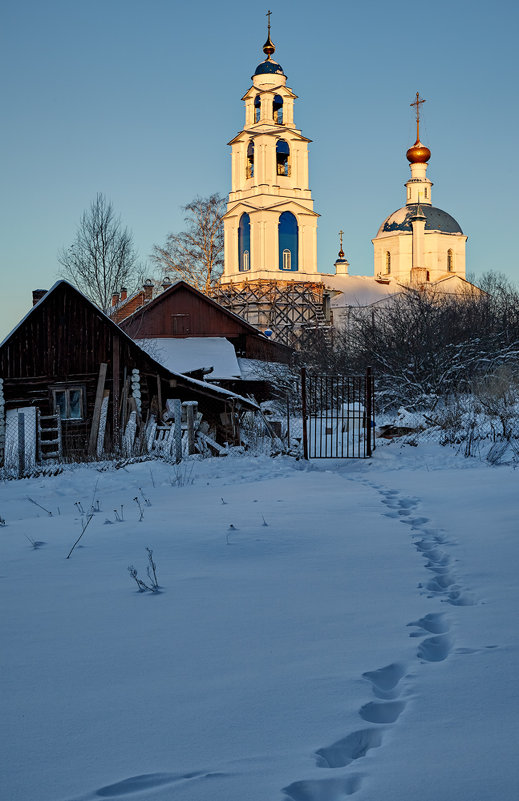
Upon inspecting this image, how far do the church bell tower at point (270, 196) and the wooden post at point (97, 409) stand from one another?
31.0 meters

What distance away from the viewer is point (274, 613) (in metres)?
4.46

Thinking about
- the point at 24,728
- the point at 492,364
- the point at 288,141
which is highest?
the point at 288,141

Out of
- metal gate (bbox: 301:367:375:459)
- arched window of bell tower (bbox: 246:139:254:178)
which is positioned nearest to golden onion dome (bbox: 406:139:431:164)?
arched window of bell tower (bbox: 246:139:254:178)

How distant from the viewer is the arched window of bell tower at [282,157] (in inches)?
2098

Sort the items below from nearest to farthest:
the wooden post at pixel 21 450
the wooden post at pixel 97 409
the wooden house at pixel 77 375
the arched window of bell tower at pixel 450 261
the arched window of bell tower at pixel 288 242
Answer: the wooden post at pixel 21 450 → the wooden house at pixel 77 375 → the wooden post at pixel 97 409 → the arched window of bell tower at pixel 288 242 → the arched window of bell tower at pixel 450 261

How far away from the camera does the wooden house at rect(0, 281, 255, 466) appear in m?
20.0

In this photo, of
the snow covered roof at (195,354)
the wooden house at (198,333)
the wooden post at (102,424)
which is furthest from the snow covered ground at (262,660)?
the wooden house at (198,333)

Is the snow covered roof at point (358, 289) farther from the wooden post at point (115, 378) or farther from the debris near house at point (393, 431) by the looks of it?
the debris near house at point (393, 431)

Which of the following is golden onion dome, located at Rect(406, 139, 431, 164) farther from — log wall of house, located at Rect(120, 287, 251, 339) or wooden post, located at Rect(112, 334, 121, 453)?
wooden post, located at Rect(112, 334, 121, 453)

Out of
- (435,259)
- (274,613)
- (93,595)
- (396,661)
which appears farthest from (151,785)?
(435,259)

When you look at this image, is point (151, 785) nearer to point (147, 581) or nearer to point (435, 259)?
point (147, 581)

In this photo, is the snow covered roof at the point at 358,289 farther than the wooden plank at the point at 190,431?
Yes

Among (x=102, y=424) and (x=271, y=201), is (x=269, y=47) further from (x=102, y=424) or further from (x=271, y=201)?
(x=102, y=424)

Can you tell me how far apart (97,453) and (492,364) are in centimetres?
1214
